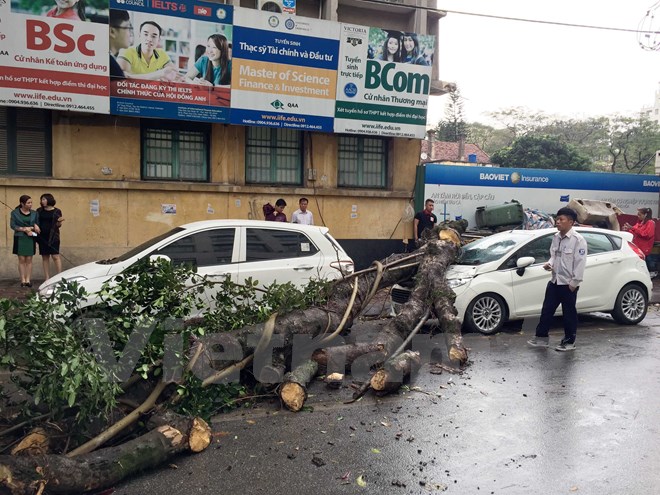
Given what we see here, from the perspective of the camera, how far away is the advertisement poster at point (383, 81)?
13.1 meters

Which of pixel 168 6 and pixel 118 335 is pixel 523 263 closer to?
pixel 118 335

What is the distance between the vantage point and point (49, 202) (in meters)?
10.7

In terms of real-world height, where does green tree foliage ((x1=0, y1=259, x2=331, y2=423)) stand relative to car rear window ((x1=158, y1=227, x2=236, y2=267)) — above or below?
below

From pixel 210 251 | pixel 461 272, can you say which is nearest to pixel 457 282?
pixel 461 272

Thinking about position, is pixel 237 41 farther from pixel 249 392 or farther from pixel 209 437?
pixel 209 437

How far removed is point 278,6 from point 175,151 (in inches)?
160

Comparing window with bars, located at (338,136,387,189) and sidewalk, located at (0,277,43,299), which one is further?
window with bars, located at (338,136,387,189)

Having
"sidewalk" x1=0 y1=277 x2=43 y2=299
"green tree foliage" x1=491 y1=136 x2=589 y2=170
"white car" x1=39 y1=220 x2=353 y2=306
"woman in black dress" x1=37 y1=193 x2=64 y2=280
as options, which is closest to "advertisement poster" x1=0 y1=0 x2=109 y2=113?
"woman in black dress" x1=37 y1=193 x2=64 y2=280

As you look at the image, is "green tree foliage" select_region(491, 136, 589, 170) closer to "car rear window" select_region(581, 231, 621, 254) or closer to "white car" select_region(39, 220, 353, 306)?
"car rear window" select_region(581, 231, 621, 254)

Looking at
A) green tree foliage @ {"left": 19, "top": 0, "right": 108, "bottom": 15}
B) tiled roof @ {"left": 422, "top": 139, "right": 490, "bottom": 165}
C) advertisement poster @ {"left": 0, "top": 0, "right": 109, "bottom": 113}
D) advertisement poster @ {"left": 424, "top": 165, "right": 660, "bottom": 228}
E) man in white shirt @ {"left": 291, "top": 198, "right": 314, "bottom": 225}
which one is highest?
tiled roof @ {"left": 422, "top": 139, "right": 490, "bottom": 165}

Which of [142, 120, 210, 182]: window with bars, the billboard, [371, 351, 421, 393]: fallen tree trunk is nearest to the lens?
[371, 351, 421, 393]: fallen tree trunk

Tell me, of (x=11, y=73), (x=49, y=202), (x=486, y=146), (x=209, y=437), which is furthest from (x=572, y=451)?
(x=486, y=146)

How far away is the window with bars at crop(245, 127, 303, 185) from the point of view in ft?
44.4

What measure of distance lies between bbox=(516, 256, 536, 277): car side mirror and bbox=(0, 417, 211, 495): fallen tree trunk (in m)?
5.58
